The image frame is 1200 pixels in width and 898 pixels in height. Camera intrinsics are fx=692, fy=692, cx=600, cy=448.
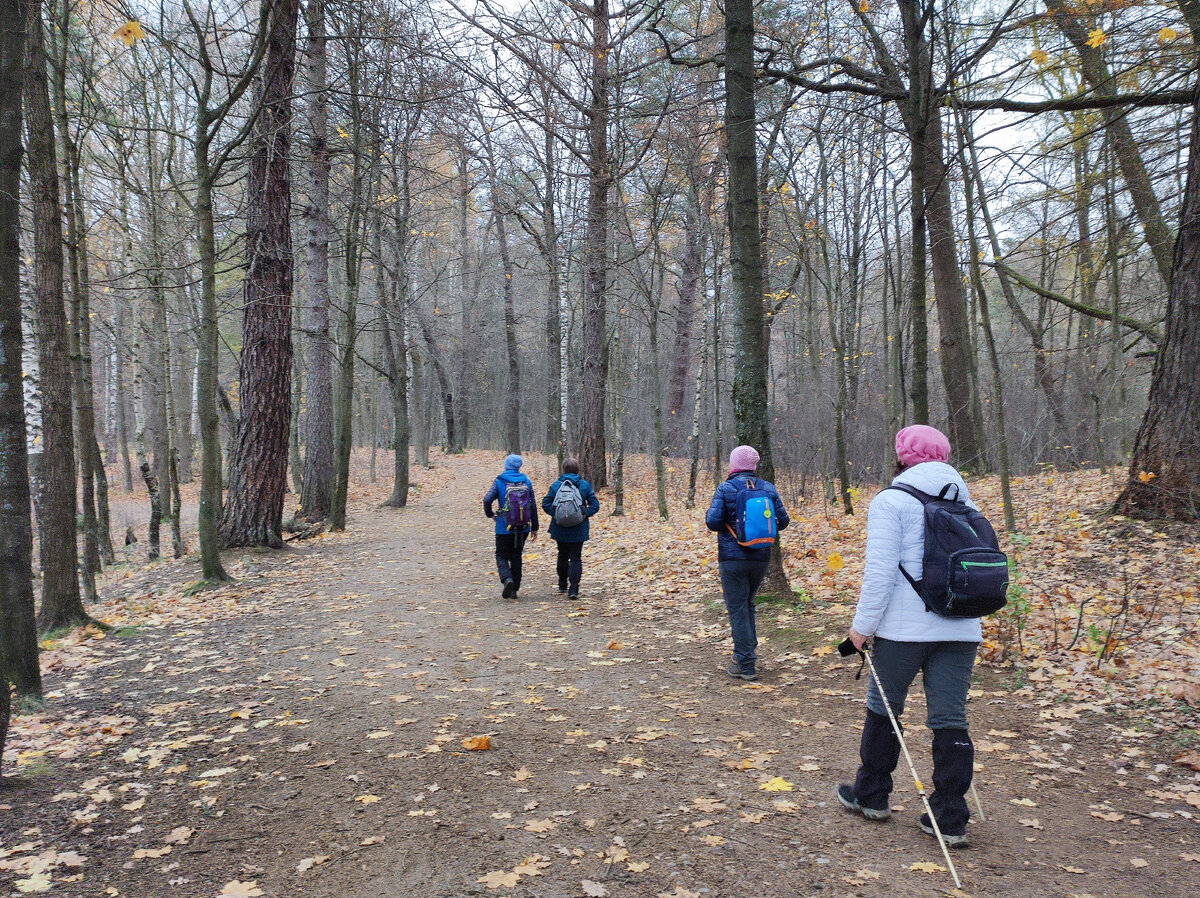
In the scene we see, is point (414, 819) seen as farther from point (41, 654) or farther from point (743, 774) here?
point (41, 654)

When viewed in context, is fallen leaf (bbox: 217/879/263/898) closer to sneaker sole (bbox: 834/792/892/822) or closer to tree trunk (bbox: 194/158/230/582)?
sneaker sole (bbox: 834/792/892/822)

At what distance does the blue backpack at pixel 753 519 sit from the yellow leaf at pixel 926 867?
285cm

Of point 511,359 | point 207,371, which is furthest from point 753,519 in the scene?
point 511,359

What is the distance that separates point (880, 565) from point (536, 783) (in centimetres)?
230

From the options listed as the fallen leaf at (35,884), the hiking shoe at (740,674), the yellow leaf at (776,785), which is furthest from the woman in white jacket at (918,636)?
the fallen leaf at (35,884)

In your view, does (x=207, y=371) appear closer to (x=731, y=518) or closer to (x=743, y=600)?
(x=731, y=518)

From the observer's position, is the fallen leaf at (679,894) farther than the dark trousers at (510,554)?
No

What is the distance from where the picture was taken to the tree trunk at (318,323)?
13.7 m

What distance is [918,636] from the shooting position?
10.8 ft

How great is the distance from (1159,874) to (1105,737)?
64.4 inches

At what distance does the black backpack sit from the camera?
10.2 ft

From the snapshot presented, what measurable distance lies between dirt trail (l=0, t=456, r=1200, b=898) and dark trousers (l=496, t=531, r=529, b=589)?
6.70 ft

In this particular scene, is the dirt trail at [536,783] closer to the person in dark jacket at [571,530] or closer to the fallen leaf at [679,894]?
the fallen leaf at [679,894]

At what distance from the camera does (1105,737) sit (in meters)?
4.46
